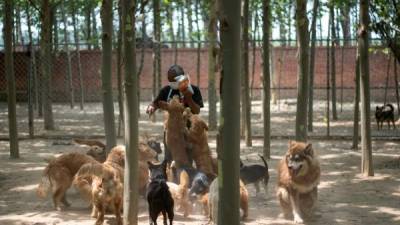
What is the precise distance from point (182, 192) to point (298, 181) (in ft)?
4.64

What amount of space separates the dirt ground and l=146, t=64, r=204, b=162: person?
138cm

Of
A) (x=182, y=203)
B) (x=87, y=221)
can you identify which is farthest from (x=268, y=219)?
(x=87, y=221)

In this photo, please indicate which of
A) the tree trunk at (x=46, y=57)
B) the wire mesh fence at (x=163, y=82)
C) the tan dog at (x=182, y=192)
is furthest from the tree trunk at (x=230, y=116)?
the wire mesh fence at (x=163, y=82)

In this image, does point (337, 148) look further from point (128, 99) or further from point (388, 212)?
point (128, 99)

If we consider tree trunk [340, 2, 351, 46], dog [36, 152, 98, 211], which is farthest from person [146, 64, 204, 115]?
tree trunk [340, 2, 351, 46]

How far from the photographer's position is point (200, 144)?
768cm

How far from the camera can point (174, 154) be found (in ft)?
25.3

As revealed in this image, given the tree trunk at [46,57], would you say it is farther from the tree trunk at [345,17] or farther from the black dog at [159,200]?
the black dog at [159,200]

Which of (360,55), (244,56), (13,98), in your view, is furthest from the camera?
(244,56)

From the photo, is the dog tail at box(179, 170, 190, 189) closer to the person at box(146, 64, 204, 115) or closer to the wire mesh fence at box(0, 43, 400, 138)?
the person at box(146, 64, 204, 115)

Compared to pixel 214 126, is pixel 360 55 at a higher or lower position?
higher

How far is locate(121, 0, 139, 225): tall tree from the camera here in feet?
18.1

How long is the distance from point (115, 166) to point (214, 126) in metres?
8.71

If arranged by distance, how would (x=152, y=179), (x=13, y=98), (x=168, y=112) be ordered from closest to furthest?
(x=152, y=179)
(x=168, y=112)
(x=13, y=98)
